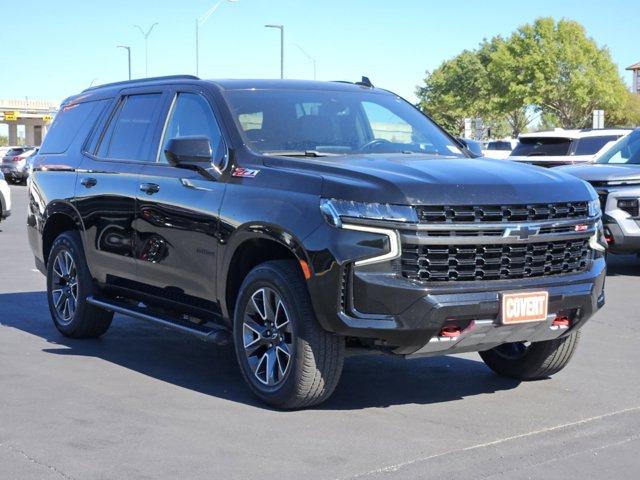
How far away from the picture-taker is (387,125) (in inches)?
291

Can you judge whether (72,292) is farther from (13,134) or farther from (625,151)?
(13,134)

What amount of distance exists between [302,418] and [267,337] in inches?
19.4

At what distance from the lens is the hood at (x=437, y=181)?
5.67m

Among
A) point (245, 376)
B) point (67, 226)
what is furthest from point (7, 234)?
point (245, 376)

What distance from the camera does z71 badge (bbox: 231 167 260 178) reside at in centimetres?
636

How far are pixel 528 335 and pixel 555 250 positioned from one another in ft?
1.62

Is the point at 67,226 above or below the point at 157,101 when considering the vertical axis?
below

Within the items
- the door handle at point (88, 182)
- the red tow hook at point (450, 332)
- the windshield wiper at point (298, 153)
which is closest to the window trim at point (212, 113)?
the windshield wiper at point (298, 153)

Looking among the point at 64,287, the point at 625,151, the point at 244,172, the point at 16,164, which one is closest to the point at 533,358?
the point at 244,172

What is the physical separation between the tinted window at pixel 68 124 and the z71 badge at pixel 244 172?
2244mm

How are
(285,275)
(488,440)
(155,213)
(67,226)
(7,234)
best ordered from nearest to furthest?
1. (488,440)
2. (285,275)
3. (155,213)
4. (67,226)
5. (7,234)

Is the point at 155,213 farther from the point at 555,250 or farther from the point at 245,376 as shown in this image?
the point at 555,250

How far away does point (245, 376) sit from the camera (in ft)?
20.7

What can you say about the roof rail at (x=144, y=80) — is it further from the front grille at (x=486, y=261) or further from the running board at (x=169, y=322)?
the front grille at (x=486, y=261)
